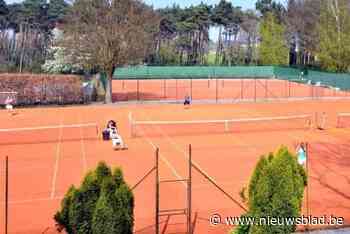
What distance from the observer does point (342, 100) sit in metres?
48.2

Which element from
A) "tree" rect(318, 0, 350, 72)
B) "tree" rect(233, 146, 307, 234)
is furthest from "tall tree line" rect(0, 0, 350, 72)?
"tree" rect(233, 146, 307, 234)

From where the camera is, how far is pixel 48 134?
28594 mm

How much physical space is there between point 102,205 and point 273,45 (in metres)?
77.7

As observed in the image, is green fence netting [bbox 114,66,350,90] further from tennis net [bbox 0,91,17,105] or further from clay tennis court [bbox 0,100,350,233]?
clay tennis court [bbox 0,100,350,233]

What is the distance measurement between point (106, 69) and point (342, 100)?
22224 millimetres

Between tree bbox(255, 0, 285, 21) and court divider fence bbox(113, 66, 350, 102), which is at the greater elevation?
tree bbox(255, 0, 285, 21)

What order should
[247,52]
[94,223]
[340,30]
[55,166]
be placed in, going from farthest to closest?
[247,52] → [340,30] → [55,166] → [94,223]

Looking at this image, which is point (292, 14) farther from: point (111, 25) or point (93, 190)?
point (93, 190)

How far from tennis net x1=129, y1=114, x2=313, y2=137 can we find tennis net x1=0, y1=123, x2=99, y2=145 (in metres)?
2.49

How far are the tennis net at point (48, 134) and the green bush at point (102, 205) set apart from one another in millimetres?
17466

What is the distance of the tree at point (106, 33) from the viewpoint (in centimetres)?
4122

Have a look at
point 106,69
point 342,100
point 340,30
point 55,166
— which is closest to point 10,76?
point 106,69

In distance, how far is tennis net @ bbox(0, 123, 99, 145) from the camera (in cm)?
2669

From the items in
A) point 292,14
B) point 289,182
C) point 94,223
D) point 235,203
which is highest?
point 292,14
